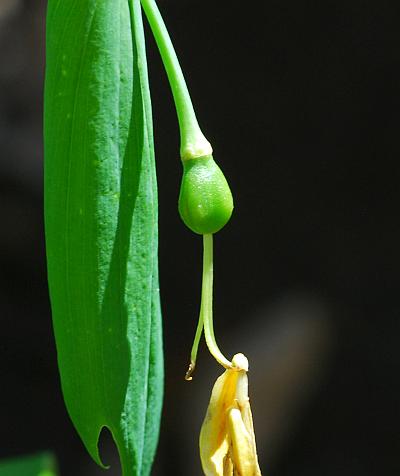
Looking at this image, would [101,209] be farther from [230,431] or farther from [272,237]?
[272,237]

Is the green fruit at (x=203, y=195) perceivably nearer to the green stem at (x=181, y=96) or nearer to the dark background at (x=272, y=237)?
the green stem at (x=181, y=96)

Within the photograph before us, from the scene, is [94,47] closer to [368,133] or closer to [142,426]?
[142,426]

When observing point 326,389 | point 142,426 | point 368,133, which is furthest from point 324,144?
point 142,426

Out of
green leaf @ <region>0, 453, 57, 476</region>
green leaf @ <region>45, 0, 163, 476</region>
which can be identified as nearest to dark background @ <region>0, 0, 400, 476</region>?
green leaf @ <region>0, 453, 57, 476</region>

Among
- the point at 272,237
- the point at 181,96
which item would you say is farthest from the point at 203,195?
the point at 272,237

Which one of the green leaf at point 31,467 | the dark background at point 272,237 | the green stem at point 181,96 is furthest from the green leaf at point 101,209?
the dark background at point 272,237
